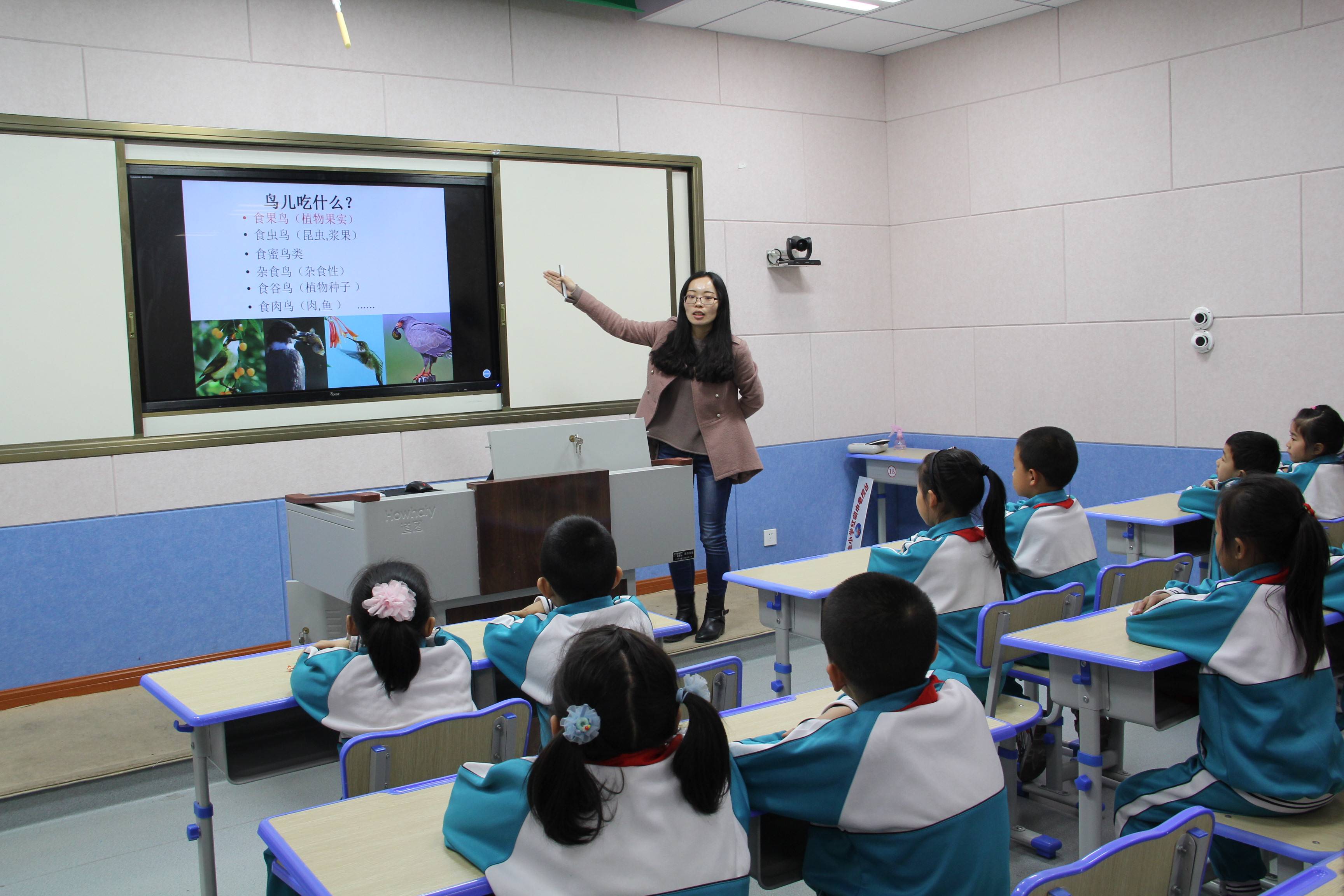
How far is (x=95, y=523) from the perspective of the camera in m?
4.24

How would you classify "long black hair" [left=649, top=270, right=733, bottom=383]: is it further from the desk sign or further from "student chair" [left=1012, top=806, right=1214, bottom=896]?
"student chair" [left=1012, top=806, right=1214, bottom=896]

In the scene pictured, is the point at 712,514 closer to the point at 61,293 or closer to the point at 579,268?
the point at 579,268

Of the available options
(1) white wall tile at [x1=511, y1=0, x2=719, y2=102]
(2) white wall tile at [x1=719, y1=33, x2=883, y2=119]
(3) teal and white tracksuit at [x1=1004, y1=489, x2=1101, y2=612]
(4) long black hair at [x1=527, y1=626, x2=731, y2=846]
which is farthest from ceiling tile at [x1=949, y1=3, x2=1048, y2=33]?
(4) long black hair at [x1=527, y1=626, x2=731, y2=846]

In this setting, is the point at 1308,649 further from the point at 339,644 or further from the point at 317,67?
the point at 317,67

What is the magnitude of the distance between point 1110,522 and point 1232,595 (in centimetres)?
212

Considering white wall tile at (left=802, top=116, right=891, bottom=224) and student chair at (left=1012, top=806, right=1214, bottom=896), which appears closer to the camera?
student chair at (left=1012, top=806, right=1214, bottom=896)

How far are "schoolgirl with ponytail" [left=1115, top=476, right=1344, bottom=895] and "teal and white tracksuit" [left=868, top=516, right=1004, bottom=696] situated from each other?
588 mm

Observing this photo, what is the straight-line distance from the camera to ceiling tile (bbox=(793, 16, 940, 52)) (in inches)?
228

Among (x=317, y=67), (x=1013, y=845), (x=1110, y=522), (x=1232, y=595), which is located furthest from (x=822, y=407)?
(x=1232, y=595)

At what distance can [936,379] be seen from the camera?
6422 mm

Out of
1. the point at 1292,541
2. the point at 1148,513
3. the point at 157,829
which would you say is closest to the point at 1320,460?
the point at 1148,513

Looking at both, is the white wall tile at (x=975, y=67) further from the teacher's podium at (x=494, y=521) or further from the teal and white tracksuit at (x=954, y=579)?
the teal and white tracksuit at (x=954, y=579)

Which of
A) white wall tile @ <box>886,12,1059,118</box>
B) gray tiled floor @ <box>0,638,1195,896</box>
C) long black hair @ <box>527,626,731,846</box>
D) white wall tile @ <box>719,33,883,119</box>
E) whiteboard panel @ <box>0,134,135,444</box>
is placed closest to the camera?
long black hair @ <box>527,626,731,846</box>

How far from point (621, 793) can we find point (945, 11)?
206 inches
